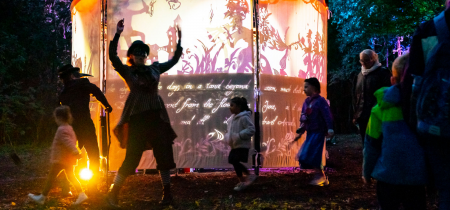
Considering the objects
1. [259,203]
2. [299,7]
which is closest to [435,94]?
[259,203]

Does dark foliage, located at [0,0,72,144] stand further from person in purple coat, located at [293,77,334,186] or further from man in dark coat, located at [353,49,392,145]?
man in dark coat, located at [353,49,392,145]

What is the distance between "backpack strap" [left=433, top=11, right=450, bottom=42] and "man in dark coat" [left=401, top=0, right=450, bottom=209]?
21 mm

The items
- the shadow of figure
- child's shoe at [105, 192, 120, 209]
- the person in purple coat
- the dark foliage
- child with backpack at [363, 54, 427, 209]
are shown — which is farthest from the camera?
the dark foliage

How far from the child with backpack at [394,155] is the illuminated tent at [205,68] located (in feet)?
14.1

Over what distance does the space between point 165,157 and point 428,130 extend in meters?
3.18

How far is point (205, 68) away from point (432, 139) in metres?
5.33

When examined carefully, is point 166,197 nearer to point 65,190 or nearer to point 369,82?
point 65,190

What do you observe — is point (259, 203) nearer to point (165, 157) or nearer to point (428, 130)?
point (165, 157)

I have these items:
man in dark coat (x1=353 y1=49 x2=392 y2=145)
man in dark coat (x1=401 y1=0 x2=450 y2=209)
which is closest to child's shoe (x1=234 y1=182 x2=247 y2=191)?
man in dark coat (x1=353 y1=49 x2=392 y2=145)

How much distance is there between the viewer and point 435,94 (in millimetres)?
2498

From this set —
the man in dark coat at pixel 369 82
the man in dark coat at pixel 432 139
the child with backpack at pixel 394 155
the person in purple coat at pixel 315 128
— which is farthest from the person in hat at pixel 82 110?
the man in dark coat at pixel 432 139

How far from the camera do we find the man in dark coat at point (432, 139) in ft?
8.39

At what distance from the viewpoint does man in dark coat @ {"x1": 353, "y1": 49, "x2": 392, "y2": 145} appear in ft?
19.0

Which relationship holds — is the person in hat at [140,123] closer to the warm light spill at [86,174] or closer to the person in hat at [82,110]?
the person in hat at [82,110]
